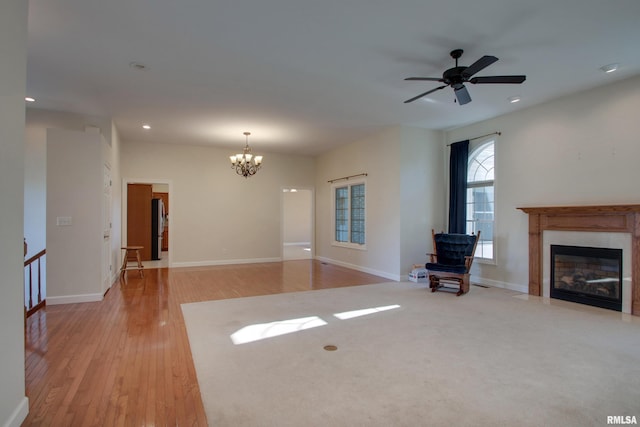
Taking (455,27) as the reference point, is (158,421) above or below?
below

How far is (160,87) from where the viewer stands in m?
4.47

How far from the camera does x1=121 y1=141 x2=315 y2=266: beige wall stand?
7812 millimetres

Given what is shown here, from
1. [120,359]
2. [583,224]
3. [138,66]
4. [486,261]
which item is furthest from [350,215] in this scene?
[120,359]

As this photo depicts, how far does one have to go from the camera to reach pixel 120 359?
2.86 meters

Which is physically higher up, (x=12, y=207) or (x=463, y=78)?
(x=463, y=78)

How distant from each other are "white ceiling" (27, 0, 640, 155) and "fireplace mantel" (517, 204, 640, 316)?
1663mm

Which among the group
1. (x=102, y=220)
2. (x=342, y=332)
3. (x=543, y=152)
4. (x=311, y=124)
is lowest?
(x=342, y=332)

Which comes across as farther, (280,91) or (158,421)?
(280,91)

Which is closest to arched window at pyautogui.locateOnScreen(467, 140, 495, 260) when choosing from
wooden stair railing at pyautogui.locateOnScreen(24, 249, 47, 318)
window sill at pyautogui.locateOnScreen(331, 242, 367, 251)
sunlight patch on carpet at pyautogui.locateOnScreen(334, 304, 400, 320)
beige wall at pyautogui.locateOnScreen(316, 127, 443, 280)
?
beige wall at pyautogui.locateOnScreen(316, 127, 443, 280)

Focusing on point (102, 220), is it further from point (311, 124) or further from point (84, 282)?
point (311, 124)

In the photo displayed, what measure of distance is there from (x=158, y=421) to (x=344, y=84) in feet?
13.2

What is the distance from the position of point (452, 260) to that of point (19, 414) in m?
5.56

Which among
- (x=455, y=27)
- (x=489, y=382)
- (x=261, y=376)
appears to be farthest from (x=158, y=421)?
(x=455, y=27)

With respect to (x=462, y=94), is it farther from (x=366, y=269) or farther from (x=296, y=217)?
(x=296, y=217)
